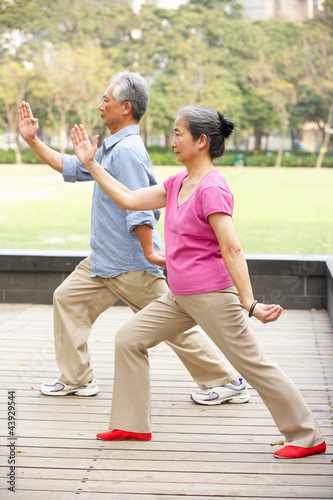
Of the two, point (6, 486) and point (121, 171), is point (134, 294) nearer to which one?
point (121, 171)

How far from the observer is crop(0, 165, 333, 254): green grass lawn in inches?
714

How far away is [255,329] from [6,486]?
3.26 metres

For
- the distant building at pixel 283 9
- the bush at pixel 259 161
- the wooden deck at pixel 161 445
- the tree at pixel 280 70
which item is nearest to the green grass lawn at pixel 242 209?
the bush at pixel 259 161

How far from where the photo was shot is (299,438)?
308cm

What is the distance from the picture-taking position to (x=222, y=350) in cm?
304

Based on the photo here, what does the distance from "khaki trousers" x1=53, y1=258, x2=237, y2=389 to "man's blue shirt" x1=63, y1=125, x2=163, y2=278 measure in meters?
0.11

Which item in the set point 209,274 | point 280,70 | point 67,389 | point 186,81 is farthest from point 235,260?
point 280,70

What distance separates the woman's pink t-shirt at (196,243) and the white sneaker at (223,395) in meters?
0.95

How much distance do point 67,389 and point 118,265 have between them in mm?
818

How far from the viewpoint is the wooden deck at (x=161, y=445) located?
9.25 ft

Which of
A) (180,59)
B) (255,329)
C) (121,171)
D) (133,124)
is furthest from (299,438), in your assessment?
(180,59)

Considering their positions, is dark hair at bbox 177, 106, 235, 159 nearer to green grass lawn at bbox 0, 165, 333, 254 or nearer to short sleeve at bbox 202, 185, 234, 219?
short sleeve at bbox 202, 185, 234, 219

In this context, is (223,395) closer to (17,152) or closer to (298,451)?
(298,451)

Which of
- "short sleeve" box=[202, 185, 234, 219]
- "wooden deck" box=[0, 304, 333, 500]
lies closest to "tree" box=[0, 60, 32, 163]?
"wooden deck" box=[0, 304, 333, 500]
